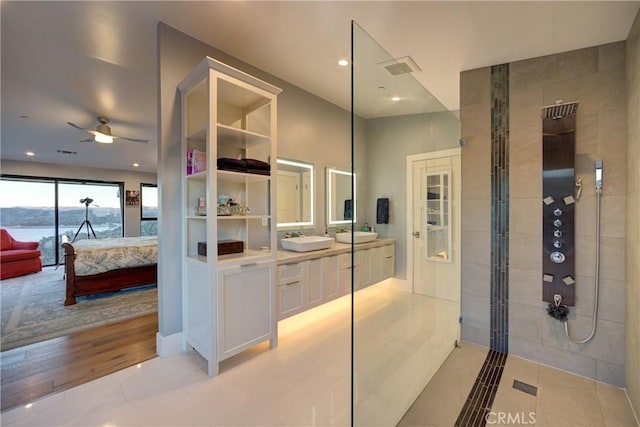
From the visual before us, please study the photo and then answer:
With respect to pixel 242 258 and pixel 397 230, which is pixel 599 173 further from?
pixel 242 258

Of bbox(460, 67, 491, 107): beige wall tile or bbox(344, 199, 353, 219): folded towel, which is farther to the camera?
bbox(460, 67, 491, 107): beige wall tile

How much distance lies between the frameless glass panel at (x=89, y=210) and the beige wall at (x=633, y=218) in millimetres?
9667

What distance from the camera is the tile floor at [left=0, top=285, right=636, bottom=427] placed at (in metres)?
1.58

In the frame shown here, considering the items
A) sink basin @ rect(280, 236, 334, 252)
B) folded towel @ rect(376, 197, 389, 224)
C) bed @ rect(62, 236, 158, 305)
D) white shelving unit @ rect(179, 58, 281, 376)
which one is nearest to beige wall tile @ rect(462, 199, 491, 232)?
folded towel @ rect(376, 197, 389, 224)

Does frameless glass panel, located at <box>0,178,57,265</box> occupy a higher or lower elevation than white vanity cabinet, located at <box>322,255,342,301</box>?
higher

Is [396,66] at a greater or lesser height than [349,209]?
greater

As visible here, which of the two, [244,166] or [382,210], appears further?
[244,166]

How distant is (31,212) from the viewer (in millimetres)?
6395

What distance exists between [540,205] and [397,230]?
1.21 m

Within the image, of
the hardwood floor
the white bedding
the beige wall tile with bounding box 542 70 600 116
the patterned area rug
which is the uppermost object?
the beige wall tile with bounding box 542 70 600 116

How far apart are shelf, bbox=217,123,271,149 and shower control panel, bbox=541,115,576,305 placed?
90.9 inches

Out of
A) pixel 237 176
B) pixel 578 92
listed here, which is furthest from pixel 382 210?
pixel 578 92

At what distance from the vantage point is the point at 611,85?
6.70 ft

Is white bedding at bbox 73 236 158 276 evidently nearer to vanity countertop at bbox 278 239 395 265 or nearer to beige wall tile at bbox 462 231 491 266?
vanity countertop at bbox 278 239 395 265
